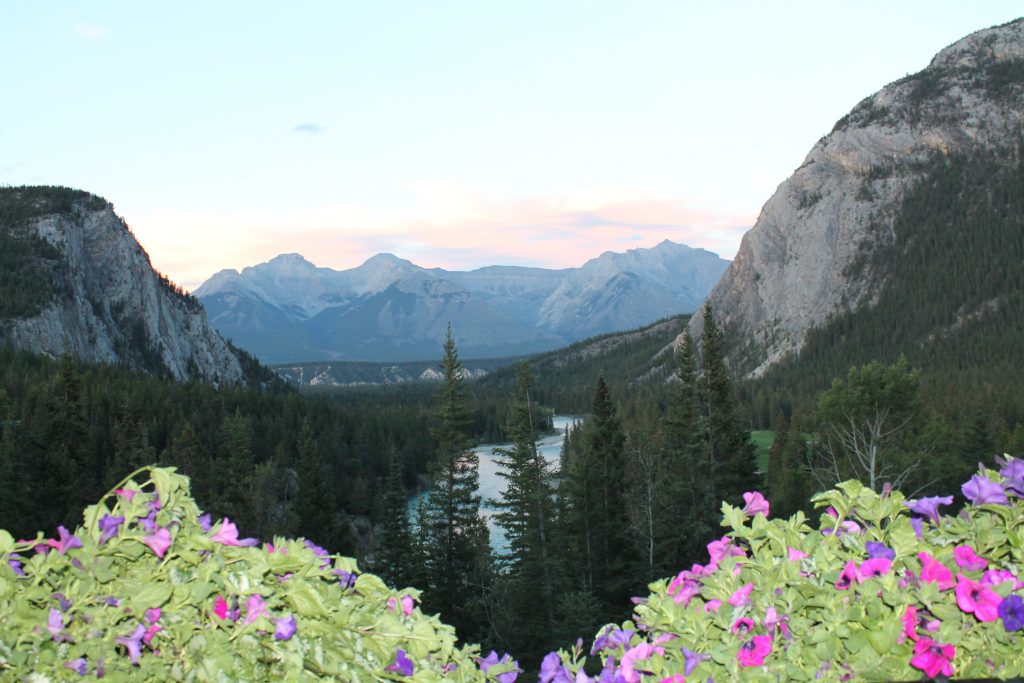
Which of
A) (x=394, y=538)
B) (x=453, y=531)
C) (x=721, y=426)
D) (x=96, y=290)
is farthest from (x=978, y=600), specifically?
(x=96, y=290)

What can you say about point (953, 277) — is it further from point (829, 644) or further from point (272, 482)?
point (829, 644)

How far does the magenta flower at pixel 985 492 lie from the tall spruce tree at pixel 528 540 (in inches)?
1208

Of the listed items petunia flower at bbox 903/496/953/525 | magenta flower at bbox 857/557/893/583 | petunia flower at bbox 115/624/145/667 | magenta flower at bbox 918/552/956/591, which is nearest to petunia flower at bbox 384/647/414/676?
petunia flower at bbox 115/624/145/667

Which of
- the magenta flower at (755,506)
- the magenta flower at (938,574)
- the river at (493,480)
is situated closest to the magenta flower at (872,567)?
the magenta flower at (938,574)

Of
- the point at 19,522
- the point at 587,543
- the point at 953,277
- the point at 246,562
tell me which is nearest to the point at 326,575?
the point at 246,562

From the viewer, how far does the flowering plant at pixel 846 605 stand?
11.2ft

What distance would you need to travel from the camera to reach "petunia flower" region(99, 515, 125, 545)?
10.7ft

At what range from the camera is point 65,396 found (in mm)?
44719

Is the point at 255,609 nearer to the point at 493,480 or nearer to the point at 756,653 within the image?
the point at 756,653

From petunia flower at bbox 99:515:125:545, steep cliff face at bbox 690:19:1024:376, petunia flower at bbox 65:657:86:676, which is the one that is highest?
steep cliff face at bbox 690:19:1024:376

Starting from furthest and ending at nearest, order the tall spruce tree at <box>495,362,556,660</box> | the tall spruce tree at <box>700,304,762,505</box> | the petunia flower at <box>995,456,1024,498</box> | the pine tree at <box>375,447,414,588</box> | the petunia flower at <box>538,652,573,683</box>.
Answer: the pine tree at <box>375,447,414,588</box>
the tall spruce tree at <box>700,304,762,505</box>
the tall spruce tree at <box>495,362,556,660</box>
the petunia flower at <box>995,456,1024,498</box>
the petunia flower at <box>538,652,573,683</box>

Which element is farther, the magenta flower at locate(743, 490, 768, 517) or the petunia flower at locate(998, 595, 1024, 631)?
the magenta flower at locate(743, 490, 768, 517)

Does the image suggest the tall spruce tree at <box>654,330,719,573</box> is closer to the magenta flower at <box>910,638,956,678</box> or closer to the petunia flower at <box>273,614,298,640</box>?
the magenta flower at <box>910,638,956,678</box>

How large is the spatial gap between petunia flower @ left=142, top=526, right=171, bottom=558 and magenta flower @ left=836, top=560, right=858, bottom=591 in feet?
9.80
